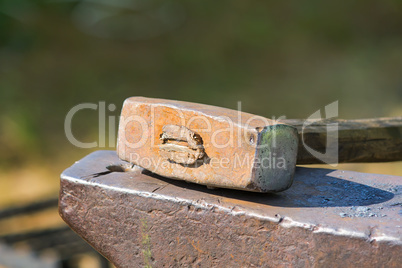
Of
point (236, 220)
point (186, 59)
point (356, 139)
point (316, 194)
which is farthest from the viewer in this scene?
point (186, 59)

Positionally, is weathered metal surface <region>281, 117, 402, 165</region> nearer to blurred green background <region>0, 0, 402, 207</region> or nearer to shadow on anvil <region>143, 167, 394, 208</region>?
shadow on anvil <region>143, 167, 394, 208</region>

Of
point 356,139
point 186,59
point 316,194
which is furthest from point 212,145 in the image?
point 186,59

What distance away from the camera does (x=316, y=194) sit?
1.43 meters

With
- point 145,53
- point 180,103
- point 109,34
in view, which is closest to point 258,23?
point 145,53

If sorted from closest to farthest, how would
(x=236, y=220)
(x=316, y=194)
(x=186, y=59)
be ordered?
(x=236, y=220), (x=316, y=194), (x=186, y=59)

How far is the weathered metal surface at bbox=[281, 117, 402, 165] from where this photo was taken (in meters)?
1.69

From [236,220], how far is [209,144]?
22 centimetres

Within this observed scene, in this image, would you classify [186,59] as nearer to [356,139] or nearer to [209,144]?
[356,139]

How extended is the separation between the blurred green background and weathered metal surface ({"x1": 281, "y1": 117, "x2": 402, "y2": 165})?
3.85 m

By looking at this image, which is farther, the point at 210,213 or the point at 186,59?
the point at 186,59

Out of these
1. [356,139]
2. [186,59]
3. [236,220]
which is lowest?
[236,220]

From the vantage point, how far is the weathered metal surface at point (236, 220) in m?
1.19

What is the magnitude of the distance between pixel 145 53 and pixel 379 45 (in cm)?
319

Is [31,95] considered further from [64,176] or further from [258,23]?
[64,176]
